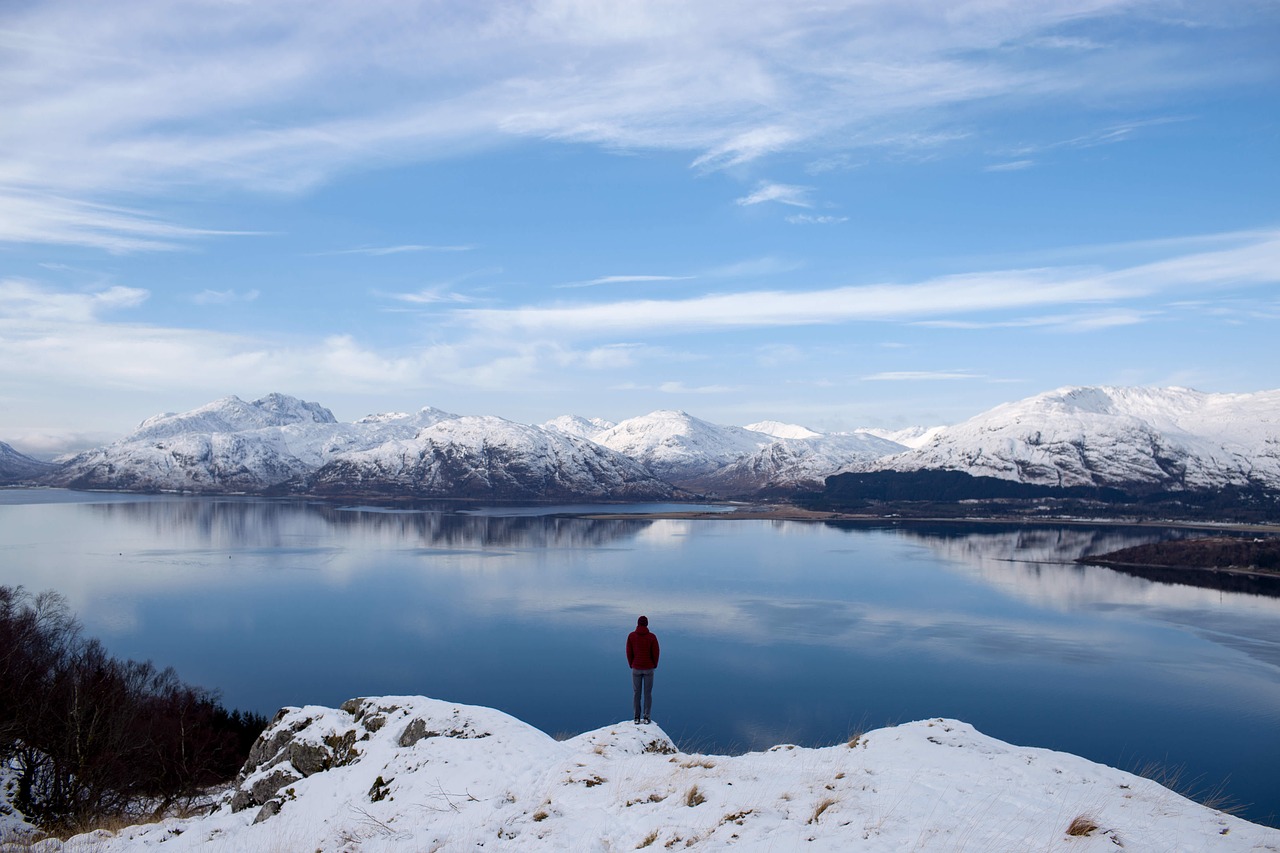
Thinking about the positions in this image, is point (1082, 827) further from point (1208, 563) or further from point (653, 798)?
point (1208, 563)

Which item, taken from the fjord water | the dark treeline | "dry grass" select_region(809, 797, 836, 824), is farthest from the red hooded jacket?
the dark treeline

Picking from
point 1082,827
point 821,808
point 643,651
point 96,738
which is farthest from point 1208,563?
point 821,808

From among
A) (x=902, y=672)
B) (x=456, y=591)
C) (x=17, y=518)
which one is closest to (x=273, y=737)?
(x=902, y=672)

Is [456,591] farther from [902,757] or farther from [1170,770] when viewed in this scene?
[902,757]

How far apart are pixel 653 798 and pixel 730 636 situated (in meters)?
49.5

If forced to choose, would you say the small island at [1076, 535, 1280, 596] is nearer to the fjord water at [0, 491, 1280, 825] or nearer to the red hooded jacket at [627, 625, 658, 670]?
the fjord water at [0, 491, 1280, 825]

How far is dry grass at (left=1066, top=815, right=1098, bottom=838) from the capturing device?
8.04 m

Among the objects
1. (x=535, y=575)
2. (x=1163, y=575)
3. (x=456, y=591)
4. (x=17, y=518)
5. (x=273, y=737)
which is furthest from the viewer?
(x=17, y=518)

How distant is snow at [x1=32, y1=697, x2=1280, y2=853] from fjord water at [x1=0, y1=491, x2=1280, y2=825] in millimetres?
5922

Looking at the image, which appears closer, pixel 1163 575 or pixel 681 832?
pixel 681 832

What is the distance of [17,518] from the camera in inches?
6230

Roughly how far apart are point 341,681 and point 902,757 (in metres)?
42.0

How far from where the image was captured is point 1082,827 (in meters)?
8.09

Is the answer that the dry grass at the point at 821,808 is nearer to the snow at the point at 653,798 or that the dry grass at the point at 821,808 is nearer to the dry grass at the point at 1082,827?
the snow at the point at 653,798
